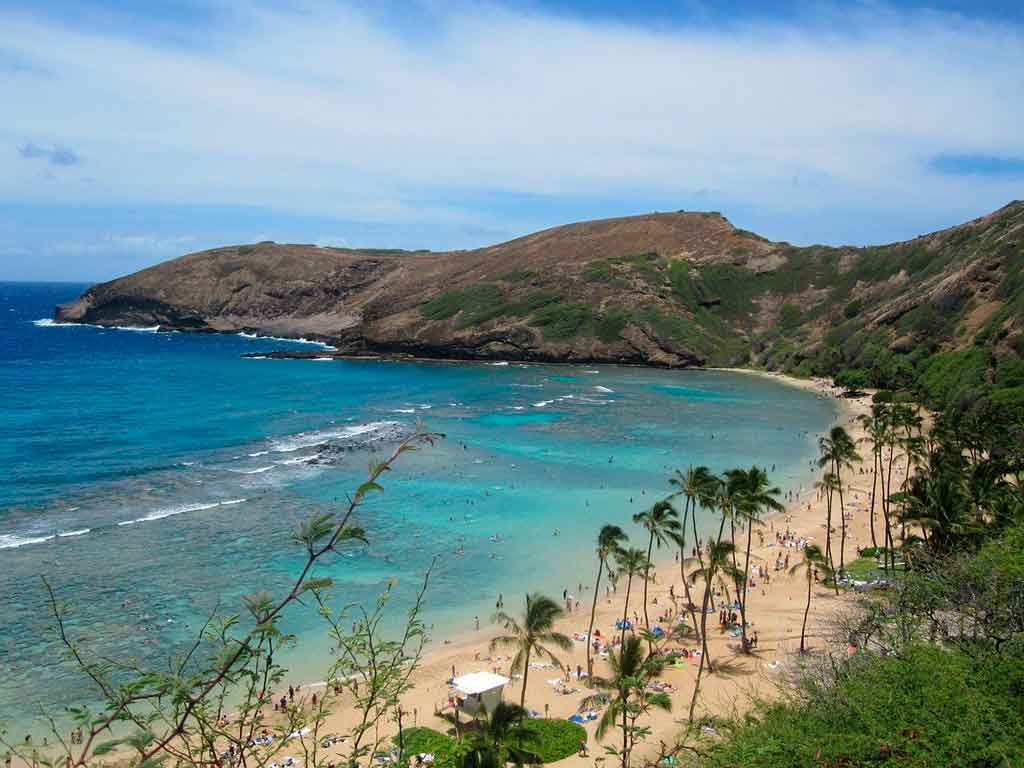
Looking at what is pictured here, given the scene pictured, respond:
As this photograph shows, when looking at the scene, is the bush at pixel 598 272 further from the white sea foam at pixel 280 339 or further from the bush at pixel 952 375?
the bush at pixel 952 375

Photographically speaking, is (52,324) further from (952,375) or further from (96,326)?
(952,375)

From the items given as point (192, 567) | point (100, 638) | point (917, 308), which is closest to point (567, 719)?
point (100, 638)

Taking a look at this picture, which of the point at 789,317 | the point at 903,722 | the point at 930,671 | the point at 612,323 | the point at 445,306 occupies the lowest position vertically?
the point at 903,722

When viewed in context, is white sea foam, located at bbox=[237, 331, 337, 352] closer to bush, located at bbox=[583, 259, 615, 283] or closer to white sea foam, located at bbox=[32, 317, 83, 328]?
white sea foam, located at bbox=[32, 317, 83, 328]

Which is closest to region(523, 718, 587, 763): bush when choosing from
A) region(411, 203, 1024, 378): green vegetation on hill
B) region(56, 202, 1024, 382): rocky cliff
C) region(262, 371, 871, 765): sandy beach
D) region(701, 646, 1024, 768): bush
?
region(262, 371, 871, 765): sandy beach

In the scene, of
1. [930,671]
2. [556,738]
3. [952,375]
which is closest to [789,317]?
[952,375]
